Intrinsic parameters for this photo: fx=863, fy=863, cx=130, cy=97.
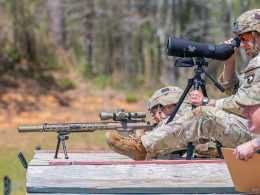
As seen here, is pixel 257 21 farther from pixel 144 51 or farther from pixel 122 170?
pixel 144 51

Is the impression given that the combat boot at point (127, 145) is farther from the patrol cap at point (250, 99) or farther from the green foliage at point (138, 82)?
the green foliage at point (138, 82)

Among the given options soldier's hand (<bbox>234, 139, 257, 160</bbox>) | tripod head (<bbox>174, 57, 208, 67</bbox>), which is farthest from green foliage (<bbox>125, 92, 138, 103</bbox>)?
soldier's hand (<bbox>234, 139, 257, 160</bbox>)

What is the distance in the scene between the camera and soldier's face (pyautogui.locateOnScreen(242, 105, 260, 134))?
5.08m

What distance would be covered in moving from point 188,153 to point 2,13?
14.7 meters

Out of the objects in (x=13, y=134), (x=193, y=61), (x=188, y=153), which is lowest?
(x=13, y=134)

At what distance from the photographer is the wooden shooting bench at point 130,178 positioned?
5617 mm

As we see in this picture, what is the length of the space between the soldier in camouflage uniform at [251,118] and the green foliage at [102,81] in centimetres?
1657

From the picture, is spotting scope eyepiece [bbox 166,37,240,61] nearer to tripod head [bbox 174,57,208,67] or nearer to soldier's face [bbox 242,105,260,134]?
tripod head [bbox 174,57,208,67]

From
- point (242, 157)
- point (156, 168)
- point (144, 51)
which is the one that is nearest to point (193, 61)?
point (156, 168)

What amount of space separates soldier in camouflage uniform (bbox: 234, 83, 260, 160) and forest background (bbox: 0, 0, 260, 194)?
37.5 ft

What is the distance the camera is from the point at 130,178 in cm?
570

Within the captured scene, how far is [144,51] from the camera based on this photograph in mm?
23438

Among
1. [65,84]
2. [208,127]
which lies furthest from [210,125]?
[65,84]

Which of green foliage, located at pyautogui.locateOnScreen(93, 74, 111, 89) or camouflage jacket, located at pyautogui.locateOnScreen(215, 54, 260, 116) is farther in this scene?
green foliage, located at pyautogui.locateOnScreen(93, 74, 111, 89)
